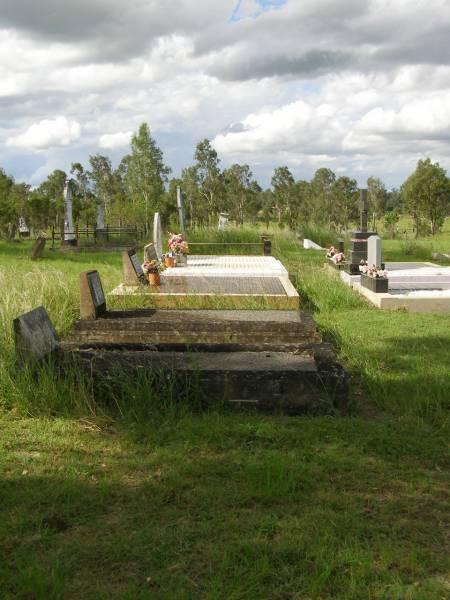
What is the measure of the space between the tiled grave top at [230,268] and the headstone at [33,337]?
6783 millimetres

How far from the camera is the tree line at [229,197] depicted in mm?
37281

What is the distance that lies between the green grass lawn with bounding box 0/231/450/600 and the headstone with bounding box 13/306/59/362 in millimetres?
205

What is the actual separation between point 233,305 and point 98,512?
6.07 metres

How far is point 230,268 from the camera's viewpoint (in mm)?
13953

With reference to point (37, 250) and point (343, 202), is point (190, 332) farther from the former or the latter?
point (343, 202)

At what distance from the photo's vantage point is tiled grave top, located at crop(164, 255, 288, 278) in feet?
40.3

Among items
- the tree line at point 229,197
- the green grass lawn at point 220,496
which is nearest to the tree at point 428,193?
the tree line at point 229,197

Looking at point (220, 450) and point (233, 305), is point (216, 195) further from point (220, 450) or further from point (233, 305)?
point (220, 450)

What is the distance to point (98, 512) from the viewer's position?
310 centimetres

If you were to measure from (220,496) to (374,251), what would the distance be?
9.79 metres

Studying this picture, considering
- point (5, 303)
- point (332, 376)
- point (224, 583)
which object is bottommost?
point (224, 583)

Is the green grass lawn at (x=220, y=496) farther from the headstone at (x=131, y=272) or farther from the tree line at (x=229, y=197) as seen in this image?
the tree line at (x=229, y=197)

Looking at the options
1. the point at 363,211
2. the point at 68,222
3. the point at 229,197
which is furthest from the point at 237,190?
the point at 363,211

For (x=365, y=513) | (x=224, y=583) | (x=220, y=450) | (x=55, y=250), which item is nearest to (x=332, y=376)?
(x=220, y=450)
